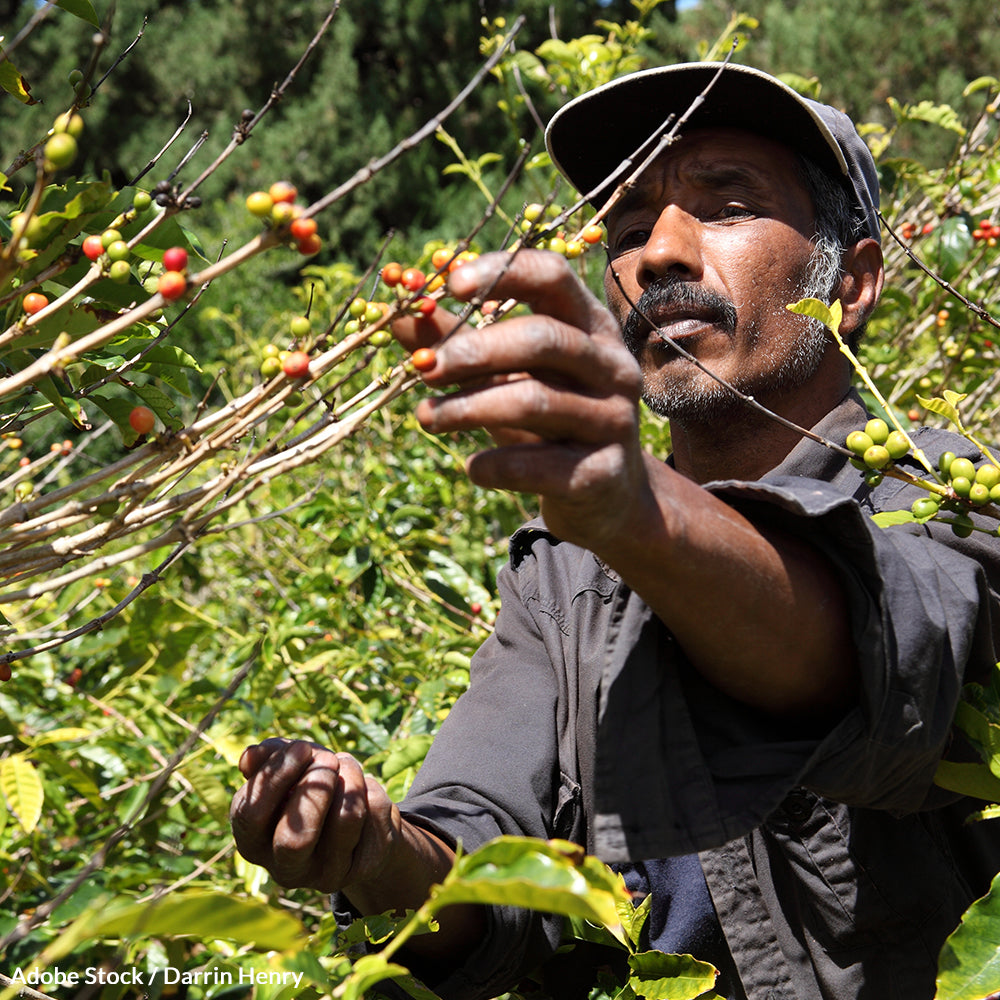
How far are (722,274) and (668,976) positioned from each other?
1.13m

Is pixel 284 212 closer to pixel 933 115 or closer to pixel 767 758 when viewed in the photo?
pixel 767 758

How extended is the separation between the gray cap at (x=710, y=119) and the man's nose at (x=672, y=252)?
149mm

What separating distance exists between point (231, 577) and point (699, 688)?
11.6 ft

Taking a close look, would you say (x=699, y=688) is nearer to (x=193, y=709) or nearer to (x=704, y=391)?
(x=704, y=391)

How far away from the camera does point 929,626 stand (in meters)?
0.94

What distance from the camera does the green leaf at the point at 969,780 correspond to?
1.04m

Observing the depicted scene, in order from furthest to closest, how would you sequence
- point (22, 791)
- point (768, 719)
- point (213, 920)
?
point (22, 791) < point (768, 719) < point (213, 920)

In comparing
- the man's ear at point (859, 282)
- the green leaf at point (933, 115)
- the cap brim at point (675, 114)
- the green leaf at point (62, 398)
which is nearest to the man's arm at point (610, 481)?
the green leaf at point (62, 398)

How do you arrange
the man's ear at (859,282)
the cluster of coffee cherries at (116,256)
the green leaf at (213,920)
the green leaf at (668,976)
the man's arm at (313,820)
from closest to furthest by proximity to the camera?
the green leaf at (213,920), the cluster of coffee cherries at (116,256), the man's arm at (313,820), the green leaf at (668,976), the man's ear at (859,282)

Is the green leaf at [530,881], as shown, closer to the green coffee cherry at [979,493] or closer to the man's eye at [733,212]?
the green coffee cherry at [979,493]

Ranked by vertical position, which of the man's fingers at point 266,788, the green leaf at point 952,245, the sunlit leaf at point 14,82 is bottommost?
the man's fingers at point 266,788

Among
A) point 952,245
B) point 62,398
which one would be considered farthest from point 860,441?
point 952,245

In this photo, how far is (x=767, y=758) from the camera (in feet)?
3.04

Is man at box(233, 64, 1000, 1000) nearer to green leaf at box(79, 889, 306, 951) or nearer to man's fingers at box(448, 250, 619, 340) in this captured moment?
man's fingers at box(448, 250, 619, 340)
